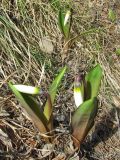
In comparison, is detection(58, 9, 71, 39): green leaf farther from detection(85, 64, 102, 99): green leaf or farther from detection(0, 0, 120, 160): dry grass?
detection(85, 64, 102, 99): green leaf

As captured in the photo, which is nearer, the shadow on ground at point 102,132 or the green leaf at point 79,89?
the green leaf at point 79,89

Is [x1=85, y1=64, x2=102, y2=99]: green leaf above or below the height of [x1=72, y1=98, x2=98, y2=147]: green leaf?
above

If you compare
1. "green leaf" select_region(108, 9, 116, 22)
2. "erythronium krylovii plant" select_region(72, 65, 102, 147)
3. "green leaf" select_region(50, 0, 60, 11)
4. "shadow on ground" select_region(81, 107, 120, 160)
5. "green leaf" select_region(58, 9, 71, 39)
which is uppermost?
"green leaf" select_region(50, 0, 60, 11)

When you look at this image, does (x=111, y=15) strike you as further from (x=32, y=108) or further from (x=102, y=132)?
(x=32, y=108)

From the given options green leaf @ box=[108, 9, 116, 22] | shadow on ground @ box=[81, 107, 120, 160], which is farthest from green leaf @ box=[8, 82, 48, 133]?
green leaf @ box=[108, 9, 116, 22]

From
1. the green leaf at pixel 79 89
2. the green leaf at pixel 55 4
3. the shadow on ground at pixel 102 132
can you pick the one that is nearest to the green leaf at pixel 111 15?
the green leaf at pixel 55 4

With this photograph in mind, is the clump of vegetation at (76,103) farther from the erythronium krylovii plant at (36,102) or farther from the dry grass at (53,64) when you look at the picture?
the dry grass at (53,64)

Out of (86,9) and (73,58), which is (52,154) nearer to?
(73,58)

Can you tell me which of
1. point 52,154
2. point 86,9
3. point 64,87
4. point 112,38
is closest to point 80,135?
point 52,154
